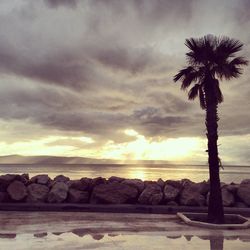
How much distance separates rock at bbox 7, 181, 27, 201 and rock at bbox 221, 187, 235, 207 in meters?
8.36

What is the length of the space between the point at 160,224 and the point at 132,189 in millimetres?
3915

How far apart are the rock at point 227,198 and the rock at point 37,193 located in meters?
7.51

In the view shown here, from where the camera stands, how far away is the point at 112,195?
18.6 meters

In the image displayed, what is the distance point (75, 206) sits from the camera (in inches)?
716

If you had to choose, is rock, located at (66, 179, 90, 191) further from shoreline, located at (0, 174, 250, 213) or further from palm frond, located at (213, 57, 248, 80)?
palm frond, located at (213, 57, 248, 80)

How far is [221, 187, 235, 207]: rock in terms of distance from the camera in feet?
60.7

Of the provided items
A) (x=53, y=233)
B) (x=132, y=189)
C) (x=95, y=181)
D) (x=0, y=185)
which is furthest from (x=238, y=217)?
(x=0, y=185)

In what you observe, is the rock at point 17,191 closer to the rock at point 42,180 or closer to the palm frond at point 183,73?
Answer: the rock at point 42,180

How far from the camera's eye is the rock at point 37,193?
18688 millimetres

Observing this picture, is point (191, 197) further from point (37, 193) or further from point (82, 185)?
point (37, 193)

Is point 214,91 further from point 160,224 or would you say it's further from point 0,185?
point 0,185

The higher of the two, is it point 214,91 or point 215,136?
point 214,91

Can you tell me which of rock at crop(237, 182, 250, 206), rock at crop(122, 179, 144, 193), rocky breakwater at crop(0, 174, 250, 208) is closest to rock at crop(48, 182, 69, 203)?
rocky breakwater at crop(0, 174, 250, 208)

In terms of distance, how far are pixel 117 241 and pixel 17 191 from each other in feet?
26.7
